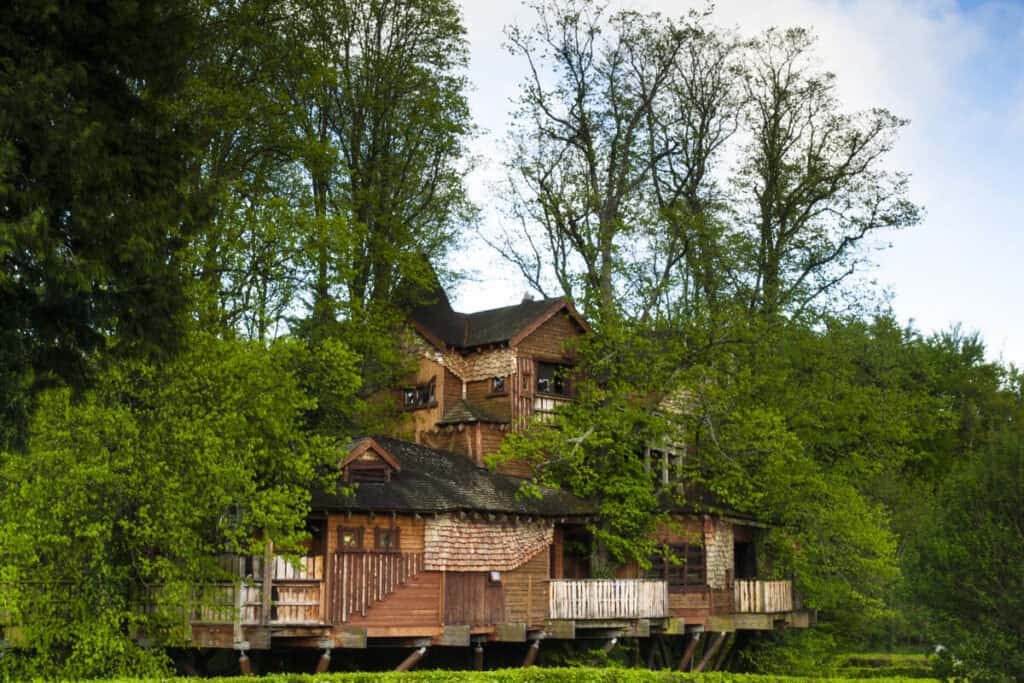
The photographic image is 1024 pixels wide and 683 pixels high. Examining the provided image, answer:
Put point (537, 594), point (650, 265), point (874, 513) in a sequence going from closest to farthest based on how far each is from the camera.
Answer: point (537, 594) → point (874, 513) → point (650, 265)

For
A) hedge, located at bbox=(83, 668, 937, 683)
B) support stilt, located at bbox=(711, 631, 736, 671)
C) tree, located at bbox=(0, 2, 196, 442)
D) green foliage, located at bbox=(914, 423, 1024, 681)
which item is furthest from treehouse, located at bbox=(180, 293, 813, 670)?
green foliage, located at bbox=(914, 423, 1024, 681)

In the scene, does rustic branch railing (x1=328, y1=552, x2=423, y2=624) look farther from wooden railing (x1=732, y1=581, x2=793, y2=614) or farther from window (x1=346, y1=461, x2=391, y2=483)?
wooden railing (x1=732, y1=581, x2=793, y2=614)

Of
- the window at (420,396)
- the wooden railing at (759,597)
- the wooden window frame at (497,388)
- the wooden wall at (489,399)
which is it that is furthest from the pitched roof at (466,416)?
the wooden railing at (759,597)

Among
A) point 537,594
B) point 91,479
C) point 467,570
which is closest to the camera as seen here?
point 91,479

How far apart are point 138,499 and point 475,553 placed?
1093 cm

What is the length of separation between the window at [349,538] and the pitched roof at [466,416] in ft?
29.1

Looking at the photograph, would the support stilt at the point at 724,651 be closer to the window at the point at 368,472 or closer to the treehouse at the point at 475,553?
the treehouse at the point at 475,553

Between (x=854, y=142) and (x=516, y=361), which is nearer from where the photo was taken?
(x=516, y=361)

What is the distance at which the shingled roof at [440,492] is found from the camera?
31.8m

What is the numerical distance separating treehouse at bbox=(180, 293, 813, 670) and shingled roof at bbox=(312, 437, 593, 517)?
0.07m

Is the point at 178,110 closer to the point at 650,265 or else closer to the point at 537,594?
the point at 537,594

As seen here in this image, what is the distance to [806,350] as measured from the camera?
153 ft

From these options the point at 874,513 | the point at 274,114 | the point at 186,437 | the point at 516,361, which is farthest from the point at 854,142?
the point at 186,437

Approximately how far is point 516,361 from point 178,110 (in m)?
13.7
